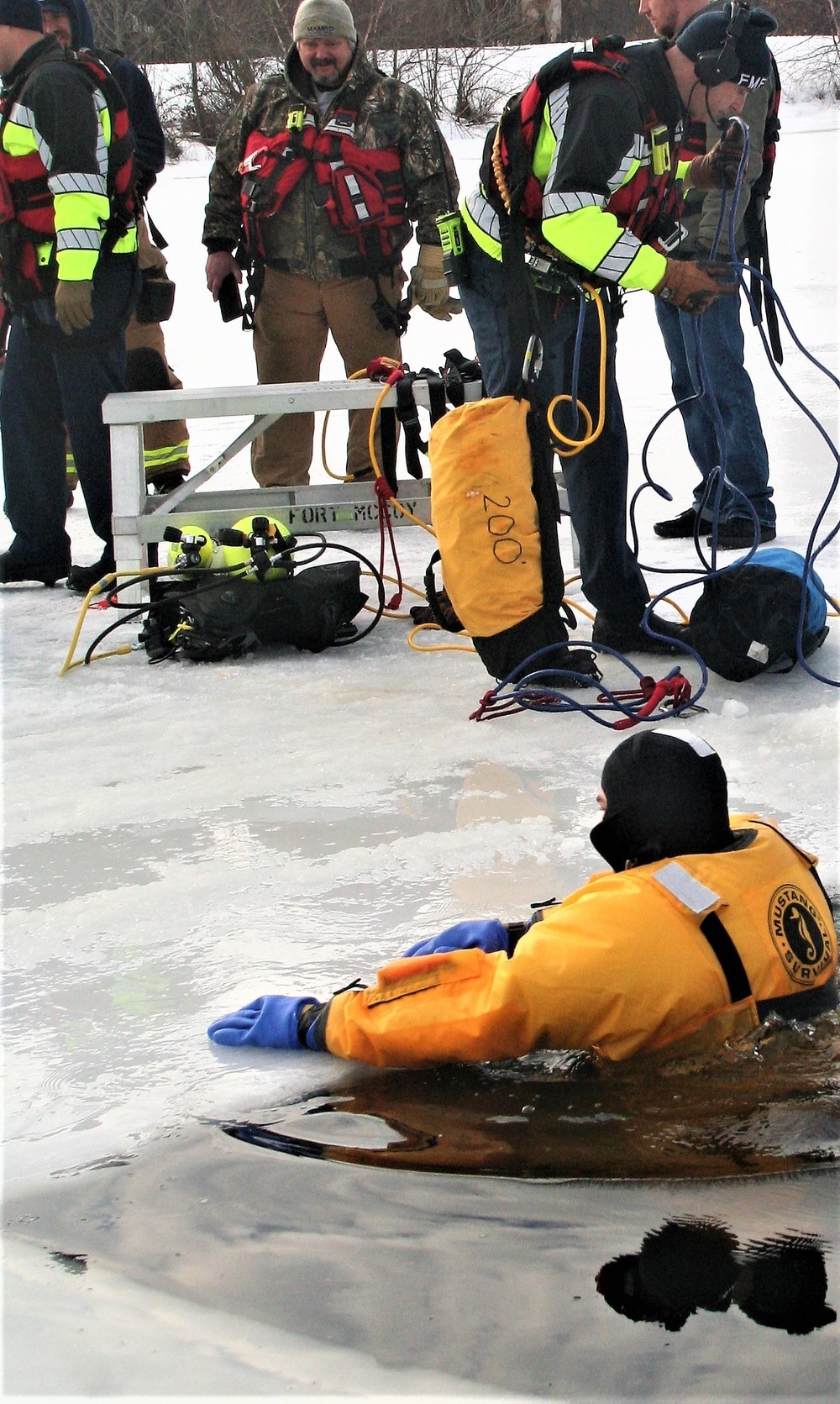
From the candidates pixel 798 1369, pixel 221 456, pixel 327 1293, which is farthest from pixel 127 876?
pixel 221 456

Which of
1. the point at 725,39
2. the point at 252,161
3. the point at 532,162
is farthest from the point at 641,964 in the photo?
the point at 252,161

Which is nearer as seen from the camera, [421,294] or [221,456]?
[221,456]

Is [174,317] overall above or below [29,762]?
above

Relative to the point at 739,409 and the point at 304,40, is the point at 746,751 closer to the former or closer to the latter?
the point at 739,409

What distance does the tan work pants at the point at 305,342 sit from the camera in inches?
223

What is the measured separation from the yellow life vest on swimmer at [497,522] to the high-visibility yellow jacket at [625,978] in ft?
5.48

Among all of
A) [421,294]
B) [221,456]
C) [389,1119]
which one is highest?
[421,294]

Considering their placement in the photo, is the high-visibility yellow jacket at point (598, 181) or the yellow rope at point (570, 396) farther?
the yellow rope at point (570, 396)

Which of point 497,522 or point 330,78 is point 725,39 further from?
point 330,78

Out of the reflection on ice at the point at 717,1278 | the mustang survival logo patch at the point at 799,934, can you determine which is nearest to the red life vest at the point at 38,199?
the mustang survival logo patch at the point at 799,934

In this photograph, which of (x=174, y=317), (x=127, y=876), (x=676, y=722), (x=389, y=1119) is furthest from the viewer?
(x=174, y=317)

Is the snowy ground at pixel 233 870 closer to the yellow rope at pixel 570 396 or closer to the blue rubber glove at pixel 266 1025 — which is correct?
the blue rubber glove at pixel 266 1025

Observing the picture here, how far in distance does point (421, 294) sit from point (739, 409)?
4.28 feet

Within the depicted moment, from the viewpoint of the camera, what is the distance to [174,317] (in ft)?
36.4
